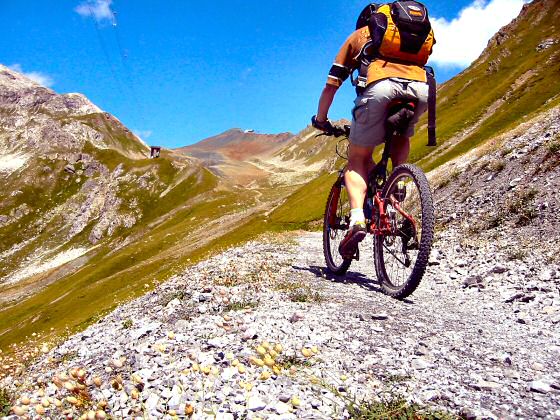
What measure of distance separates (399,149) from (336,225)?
326 cm

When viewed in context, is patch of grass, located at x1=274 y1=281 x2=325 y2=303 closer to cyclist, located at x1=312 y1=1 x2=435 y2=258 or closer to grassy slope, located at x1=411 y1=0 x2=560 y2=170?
cyclist, located at x1=312 y1=1 x2=435 y2=258

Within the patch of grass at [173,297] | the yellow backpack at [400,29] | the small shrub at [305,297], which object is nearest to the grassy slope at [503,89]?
the yellow backpack at [400,29]

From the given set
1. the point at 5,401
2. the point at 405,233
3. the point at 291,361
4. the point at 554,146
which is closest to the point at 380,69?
the point at 405,233

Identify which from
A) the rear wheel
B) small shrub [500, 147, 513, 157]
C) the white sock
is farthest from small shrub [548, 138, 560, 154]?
the white sock

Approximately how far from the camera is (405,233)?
27.9 feet

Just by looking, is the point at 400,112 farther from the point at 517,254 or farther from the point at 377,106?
the point at 517,254

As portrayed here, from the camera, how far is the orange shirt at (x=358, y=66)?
321 inches

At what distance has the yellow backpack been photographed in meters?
7.97

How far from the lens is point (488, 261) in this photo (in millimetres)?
12641

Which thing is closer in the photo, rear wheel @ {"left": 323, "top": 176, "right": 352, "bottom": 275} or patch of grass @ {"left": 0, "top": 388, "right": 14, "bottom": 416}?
patch of grass @ {"left": 0, "top": 388, "right": 14, "bottom": 416}

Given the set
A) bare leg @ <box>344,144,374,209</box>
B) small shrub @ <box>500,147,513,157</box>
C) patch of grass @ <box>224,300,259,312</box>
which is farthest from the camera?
small shrub @ <box>500,147,513,157</box>

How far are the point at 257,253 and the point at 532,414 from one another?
12.0m

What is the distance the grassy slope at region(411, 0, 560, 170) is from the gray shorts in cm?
5802

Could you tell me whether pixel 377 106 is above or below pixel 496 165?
above
